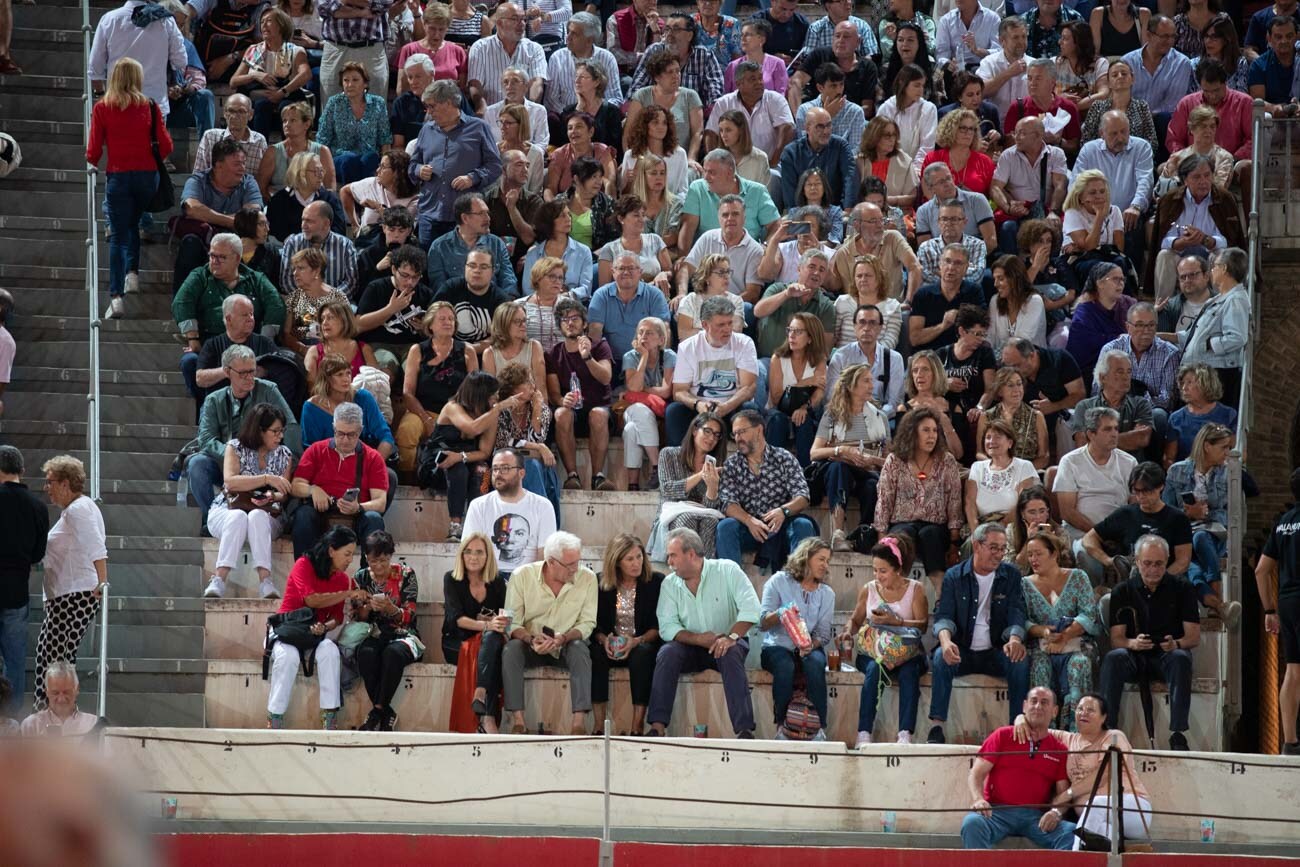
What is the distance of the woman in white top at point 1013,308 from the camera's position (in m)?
12.7

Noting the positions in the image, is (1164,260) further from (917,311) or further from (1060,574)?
(1060,574)

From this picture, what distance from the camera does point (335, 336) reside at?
1171 centimetres

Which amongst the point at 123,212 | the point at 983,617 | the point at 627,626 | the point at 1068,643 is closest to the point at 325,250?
the point at 123,212

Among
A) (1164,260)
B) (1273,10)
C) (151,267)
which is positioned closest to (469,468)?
(151,267)

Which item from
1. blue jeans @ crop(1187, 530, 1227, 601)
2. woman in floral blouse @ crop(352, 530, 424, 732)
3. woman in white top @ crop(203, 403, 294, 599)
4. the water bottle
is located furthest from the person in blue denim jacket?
woman in white top @ crop(203, 403, 294, 599)

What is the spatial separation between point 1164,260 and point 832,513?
156 inches

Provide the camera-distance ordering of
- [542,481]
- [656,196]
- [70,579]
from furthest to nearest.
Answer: [656,196]
[542,481]
[70,579]

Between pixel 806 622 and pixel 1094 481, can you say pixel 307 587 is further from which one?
pixel 1094 481

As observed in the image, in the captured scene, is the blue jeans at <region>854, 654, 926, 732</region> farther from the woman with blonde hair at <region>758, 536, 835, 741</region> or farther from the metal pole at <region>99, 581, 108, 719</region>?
the metal pole at <region>99, 581, 108, 719</region>

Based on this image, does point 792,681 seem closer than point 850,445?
Yes

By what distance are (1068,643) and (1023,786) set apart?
139 centimetres

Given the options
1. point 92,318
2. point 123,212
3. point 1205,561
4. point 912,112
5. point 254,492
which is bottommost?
point 1205,561

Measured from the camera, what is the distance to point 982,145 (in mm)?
14789

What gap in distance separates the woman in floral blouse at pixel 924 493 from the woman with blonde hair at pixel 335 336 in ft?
11.9
